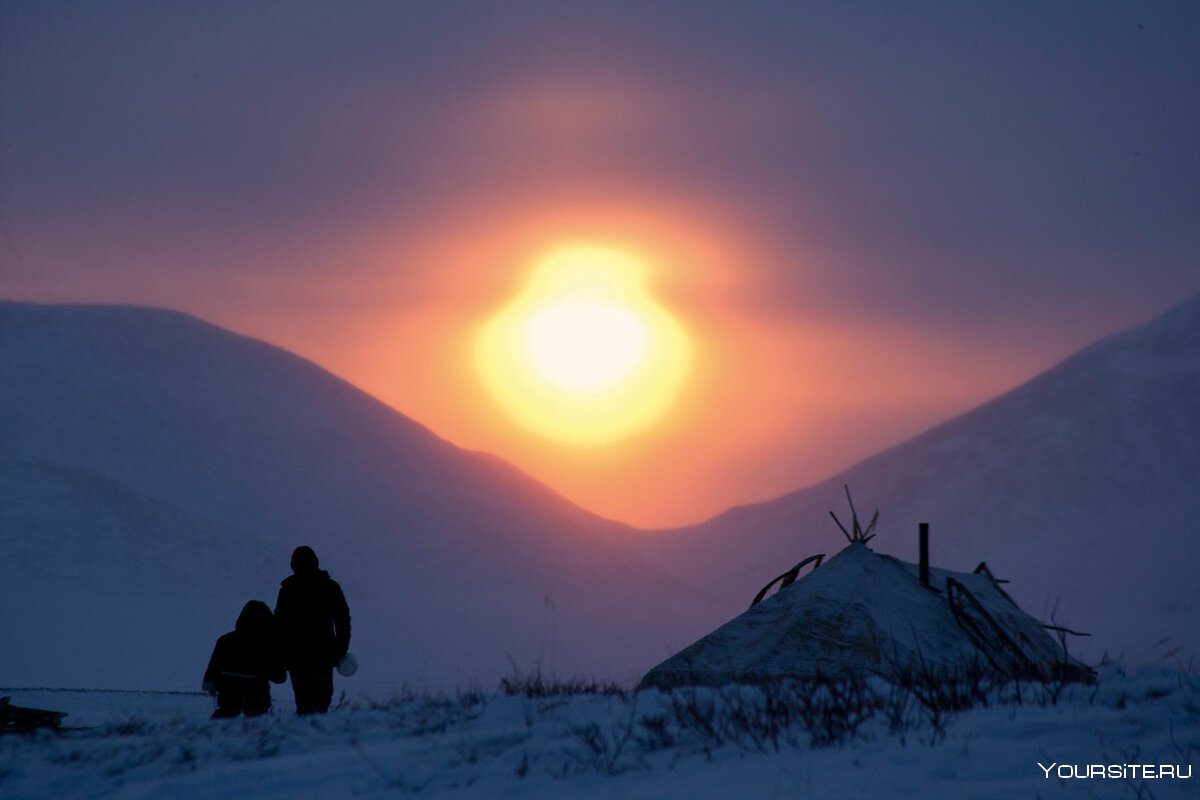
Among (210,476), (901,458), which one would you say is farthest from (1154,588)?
(901,458)

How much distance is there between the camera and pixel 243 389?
3415 inches

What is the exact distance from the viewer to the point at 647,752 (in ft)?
30.0

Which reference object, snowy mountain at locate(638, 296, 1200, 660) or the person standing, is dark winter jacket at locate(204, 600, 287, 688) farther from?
snowy mountain at locate(638, 296, 1200, 660)

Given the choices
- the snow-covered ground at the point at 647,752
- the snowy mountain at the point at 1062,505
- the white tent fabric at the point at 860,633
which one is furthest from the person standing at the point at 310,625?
the snowy mountain at the point at 1062,505

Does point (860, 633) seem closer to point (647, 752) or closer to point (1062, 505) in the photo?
point (647, 752)

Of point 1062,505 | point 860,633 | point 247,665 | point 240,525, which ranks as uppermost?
point 1062,505

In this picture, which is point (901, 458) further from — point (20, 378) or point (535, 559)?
point (20, 378)

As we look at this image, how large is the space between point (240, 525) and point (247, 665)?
61.0 m

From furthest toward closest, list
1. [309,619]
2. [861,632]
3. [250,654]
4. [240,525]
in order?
1. [240,525]
2. [861,632]
3. [250,654]
4. [309,619]

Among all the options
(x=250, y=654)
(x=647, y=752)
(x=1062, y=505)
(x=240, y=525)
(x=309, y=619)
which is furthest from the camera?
(x=1062, y=505)

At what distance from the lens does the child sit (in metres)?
12.4

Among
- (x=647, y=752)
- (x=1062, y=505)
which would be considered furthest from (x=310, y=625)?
(x=1062, y=505)

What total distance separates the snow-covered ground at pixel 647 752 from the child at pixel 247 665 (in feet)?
3.77

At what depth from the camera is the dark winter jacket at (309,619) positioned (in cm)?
1225
